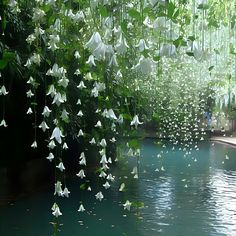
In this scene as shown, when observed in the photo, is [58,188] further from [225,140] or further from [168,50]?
[225,140]

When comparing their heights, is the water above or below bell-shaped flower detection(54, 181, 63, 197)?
below

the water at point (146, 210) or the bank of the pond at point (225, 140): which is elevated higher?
the bank of the pond at point (225, 140)

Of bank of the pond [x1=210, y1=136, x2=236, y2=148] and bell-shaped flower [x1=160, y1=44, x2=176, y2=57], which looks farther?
bank of the pond [x1=210, y1=136, x2=236, y2=148]

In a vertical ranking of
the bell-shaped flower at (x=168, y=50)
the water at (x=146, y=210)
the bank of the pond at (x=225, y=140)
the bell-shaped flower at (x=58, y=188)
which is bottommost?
the water at (x=146, y=210)

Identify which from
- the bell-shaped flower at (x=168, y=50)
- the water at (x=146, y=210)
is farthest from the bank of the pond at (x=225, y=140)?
the bell-shaped flower at (x=168, y=50)

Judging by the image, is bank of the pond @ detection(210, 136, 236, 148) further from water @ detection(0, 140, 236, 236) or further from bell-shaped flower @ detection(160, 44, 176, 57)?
bell-shaped flower @ detection(160, 44, 176, 57)

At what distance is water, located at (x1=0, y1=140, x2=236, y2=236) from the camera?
12.9ft

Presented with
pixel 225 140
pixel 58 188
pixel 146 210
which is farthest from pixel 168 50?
pixel 225 140

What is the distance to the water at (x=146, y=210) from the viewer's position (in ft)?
12.9

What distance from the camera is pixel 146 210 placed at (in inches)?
181

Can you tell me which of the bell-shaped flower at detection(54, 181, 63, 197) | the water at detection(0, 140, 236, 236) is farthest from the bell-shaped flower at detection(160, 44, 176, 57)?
the water at detection(0, 140, 236, 236)

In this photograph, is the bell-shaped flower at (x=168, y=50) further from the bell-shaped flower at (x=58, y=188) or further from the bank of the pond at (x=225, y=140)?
the bank of the pond at (x=225, y=140)

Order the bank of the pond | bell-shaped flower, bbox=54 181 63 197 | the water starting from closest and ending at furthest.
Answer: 1. bell-shaped flower, bbox=54 181 63 197
2. the water
3. the bank of the pond

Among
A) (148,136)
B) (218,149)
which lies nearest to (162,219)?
(218,149)
